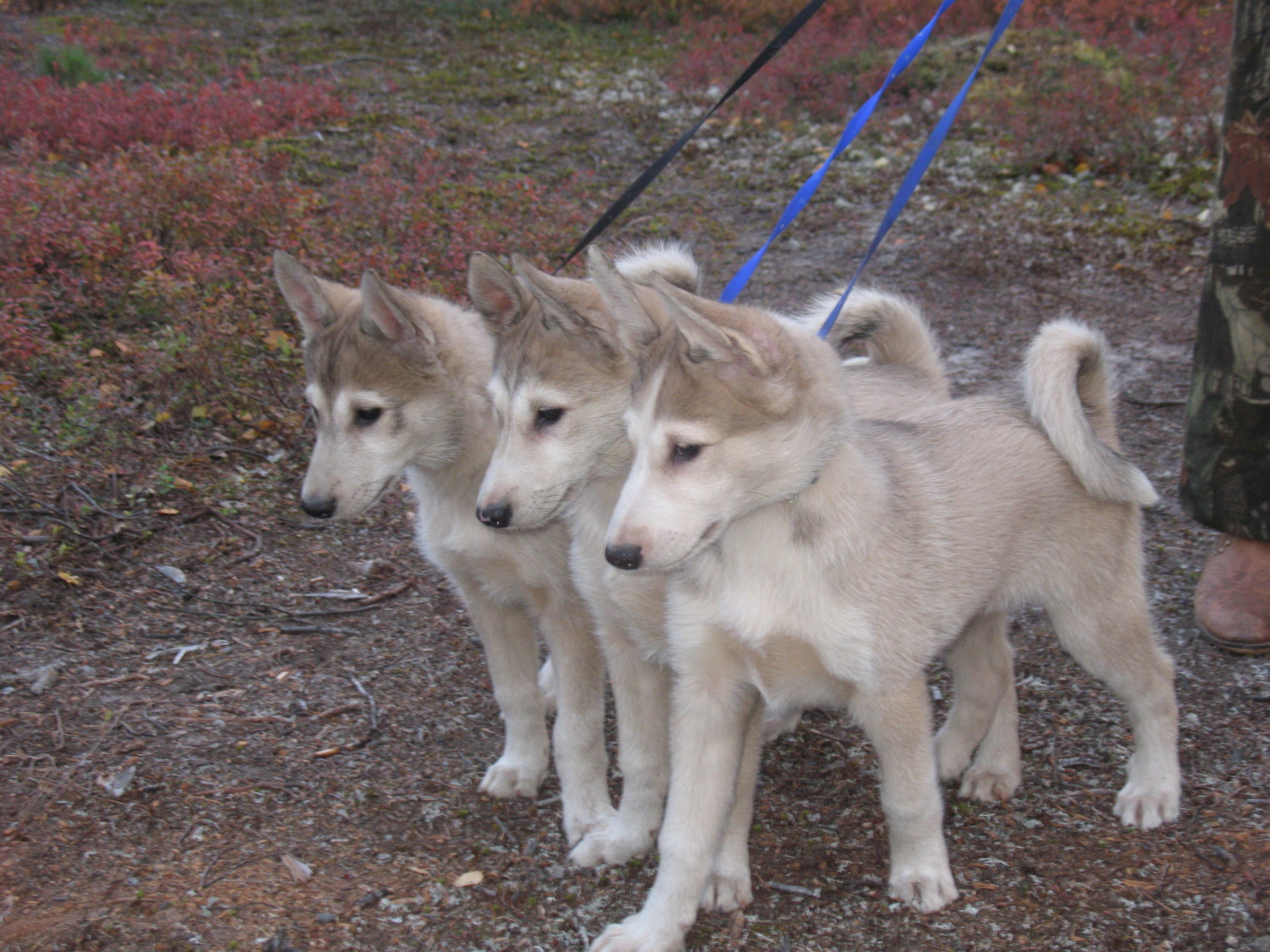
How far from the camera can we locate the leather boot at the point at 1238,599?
11.9 ft

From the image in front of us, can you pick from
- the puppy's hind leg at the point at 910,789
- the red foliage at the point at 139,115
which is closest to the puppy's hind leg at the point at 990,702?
the puppy's hind leg at the point at 910,789

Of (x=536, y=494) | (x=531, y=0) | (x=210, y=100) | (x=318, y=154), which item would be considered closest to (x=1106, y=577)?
(x=536, y=494)

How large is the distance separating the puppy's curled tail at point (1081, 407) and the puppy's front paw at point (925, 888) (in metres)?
1.08

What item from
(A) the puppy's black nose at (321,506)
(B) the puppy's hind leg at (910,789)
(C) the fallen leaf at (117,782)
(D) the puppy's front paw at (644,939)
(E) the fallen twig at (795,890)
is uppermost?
(A) the puppy's black nose at (321,506)

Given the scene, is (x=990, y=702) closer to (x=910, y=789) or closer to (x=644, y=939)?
(x=910, y=789)

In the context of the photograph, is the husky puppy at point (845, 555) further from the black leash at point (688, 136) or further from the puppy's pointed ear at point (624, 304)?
the black leash at point (688, 136)

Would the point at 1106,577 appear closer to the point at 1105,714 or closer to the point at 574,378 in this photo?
the point at 1105,714

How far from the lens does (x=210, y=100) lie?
30.1 feet

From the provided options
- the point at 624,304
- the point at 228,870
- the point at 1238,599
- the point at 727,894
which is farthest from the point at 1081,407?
the point at 228,870

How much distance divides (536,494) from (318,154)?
6.49 meters

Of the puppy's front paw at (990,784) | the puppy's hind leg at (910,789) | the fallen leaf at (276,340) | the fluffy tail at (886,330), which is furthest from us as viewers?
the fallen leaf at (276,340)

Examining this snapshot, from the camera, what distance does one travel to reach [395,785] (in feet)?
11.0

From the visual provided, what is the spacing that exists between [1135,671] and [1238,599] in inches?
32.6

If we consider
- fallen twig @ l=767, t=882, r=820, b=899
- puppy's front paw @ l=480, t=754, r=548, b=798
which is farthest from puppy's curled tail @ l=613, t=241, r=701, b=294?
fallen twig @ l=767, t=882, r=820, b=899
